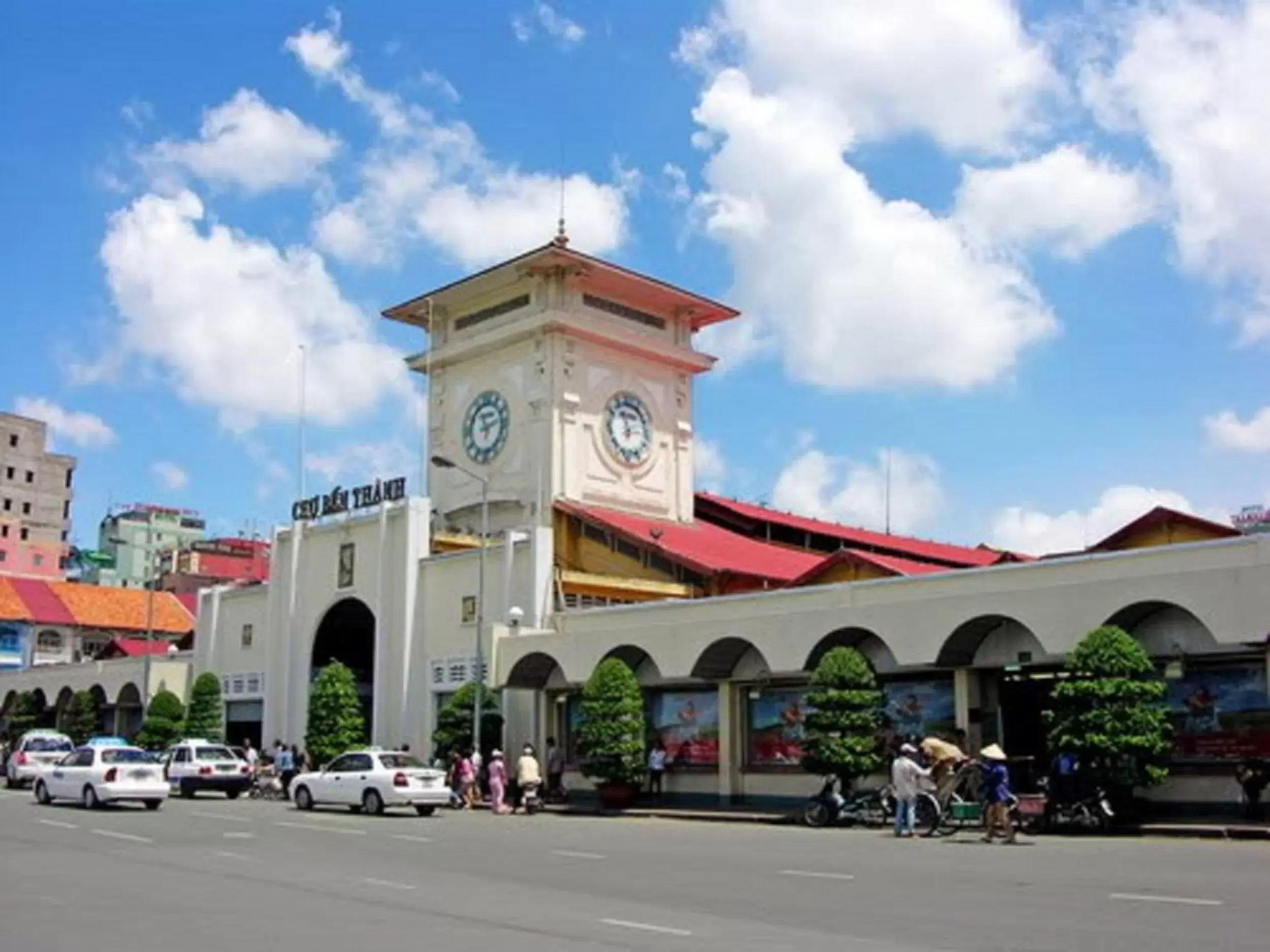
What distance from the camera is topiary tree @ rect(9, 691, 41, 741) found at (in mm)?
67000

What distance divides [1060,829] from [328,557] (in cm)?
3029

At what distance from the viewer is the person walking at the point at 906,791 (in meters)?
26.2

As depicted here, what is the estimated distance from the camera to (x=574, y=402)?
50.1 m

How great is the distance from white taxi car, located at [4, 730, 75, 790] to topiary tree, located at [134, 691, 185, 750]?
211 inches

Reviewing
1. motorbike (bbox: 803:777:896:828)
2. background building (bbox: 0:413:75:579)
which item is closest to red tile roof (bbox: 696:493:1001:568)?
motorbike (bbox: 803:777:896:828)

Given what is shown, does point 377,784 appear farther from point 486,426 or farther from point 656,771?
point 486,426

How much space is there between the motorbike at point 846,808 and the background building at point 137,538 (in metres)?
115

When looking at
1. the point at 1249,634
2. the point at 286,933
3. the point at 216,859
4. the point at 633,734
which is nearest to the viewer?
the point at 286,933

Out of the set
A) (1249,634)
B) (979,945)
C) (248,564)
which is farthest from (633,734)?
(248,564)

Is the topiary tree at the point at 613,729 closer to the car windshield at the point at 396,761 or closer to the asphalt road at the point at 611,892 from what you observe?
the car windshield at the point at 396,761

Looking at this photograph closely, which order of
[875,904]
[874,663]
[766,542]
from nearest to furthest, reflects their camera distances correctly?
1. [875,904]
2. [874,663]
3. [766,542]

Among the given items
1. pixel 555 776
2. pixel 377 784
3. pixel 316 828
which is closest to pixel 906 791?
pixel 316 828

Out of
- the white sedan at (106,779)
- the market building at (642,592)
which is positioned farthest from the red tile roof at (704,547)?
the white sedan at (106,779)

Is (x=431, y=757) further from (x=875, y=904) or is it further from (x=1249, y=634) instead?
(x=875, y=904)
